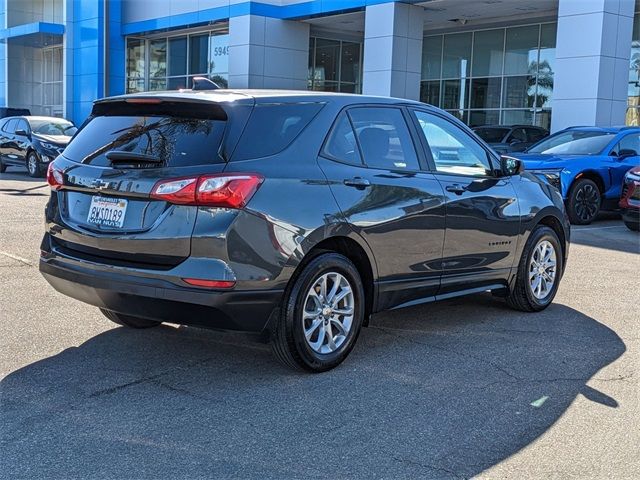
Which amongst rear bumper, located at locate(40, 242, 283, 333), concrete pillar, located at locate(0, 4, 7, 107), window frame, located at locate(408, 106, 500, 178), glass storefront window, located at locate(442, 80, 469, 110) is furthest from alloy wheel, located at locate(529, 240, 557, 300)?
concrete pillar, located at locate(0, 4, 7, 107)

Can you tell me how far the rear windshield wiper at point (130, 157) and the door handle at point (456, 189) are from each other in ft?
7.38

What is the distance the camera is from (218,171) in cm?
434

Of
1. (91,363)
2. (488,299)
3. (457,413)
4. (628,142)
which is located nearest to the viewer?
(457,413)

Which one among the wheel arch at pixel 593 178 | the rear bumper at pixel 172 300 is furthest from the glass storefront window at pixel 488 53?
the rear bumper at pixel 172 300

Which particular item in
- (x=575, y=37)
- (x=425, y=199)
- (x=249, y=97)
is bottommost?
(x=425, y=199)

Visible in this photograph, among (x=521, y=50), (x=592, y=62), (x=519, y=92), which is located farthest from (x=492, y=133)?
(x=521, y=50)

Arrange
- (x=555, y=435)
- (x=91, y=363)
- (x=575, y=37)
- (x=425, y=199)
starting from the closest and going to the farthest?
1. (x=555, y=435)
2. (x=91, y=363)
3. (x=425, y=199)
4. (x=575, y=37)

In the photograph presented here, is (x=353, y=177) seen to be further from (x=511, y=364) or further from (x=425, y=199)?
(x=511, y=364)

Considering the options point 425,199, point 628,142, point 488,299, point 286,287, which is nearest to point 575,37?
point 628,142

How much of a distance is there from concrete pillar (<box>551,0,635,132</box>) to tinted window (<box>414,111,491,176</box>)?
1399 cm

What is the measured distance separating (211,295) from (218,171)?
27.7 inches

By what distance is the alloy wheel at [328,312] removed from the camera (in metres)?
4.78

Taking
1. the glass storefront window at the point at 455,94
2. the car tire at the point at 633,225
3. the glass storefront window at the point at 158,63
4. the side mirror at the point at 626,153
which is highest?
the glass storefront window at the point at 158,63

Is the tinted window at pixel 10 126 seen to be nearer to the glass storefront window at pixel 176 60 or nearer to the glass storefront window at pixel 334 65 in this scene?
the glass storefront window at pixel 176 60
